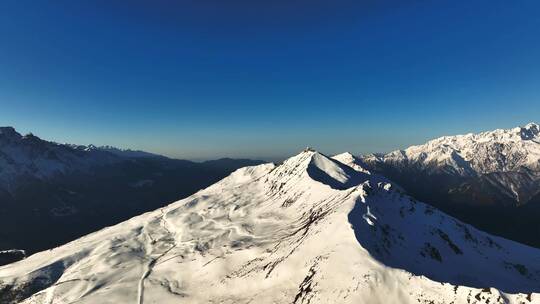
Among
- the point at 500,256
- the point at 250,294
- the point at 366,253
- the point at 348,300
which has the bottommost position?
the point at 500,256

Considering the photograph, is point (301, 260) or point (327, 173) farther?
point (327, 173)

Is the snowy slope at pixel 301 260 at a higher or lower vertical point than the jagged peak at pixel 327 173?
lower

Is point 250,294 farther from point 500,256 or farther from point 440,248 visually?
point 500,256

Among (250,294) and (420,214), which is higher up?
(420,214)

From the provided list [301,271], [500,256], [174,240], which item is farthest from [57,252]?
[500,256]

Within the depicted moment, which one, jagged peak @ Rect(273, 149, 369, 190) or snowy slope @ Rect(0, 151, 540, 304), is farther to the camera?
jagged peak @ Rect(273, 149, 369, 190)

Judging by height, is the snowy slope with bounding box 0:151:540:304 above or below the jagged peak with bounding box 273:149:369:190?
below

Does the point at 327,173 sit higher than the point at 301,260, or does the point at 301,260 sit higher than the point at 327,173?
the point at 327,173

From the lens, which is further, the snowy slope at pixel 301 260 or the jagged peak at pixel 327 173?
the jagged peak at pixel 327 173
